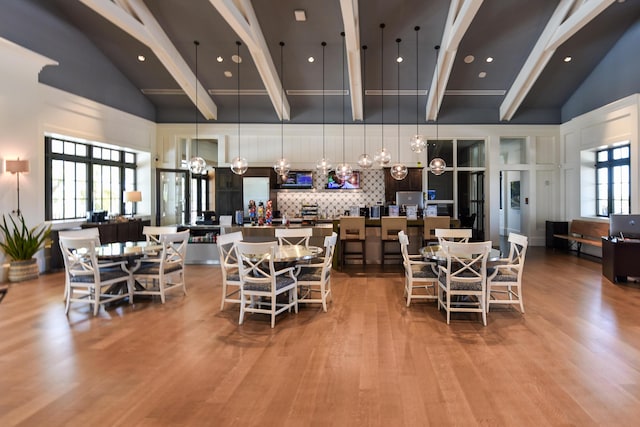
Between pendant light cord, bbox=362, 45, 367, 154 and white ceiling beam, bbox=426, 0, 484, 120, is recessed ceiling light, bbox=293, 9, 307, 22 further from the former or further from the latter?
white ceiling beam, bbox=426, 0, 484, 120

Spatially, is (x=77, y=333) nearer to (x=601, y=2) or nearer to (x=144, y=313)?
(x=144, y=313)

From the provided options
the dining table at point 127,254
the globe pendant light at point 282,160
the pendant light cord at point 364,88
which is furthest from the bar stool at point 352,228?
the pendant light cord at point 364,88

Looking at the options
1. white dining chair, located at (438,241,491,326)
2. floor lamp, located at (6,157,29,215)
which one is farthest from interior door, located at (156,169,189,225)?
white dining chair, located at (438,241,491,326)

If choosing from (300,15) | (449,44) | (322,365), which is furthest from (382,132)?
(322,365)

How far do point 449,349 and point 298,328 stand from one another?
154 cm

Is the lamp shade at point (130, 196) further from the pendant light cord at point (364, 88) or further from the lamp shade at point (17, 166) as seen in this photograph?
the pendant light cord at point (364, 88)

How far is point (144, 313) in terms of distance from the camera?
4.65m

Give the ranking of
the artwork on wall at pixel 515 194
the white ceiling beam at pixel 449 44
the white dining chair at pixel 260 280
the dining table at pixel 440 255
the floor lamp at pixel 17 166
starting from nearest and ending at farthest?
1. the white dining chair at pixel 260 280
2. the dining table at pixel 440 255
3. the white ceiling beam at pixel 449 44
4. the floor lamp at pixel 17 166
5. the artwork on wall at pixel 515 194

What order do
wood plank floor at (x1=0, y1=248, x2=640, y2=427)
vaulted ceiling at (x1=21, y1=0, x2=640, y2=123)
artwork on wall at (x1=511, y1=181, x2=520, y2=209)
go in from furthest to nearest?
artwork on wall at (x1=511, y1=181, x2=520, y2=209), vaulted ceiling at (x1=21, y1=0, x2=640, y2=123), wood plank floor at (x1=0, y1=248, x2=640, y2=427)

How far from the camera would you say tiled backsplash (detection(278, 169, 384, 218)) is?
34.4 ft

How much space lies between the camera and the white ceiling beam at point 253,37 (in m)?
6.00

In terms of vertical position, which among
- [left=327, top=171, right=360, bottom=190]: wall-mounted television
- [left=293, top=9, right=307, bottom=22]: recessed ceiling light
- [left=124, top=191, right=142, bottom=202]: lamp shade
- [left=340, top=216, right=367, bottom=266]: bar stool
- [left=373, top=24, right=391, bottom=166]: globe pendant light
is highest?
[left=293, top=9, right=307, bottom=22]: recessed ceiling light

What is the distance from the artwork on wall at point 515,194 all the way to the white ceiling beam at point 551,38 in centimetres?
334

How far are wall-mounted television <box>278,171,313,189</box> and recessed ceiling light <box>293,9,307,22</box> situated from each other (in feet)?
13.4
